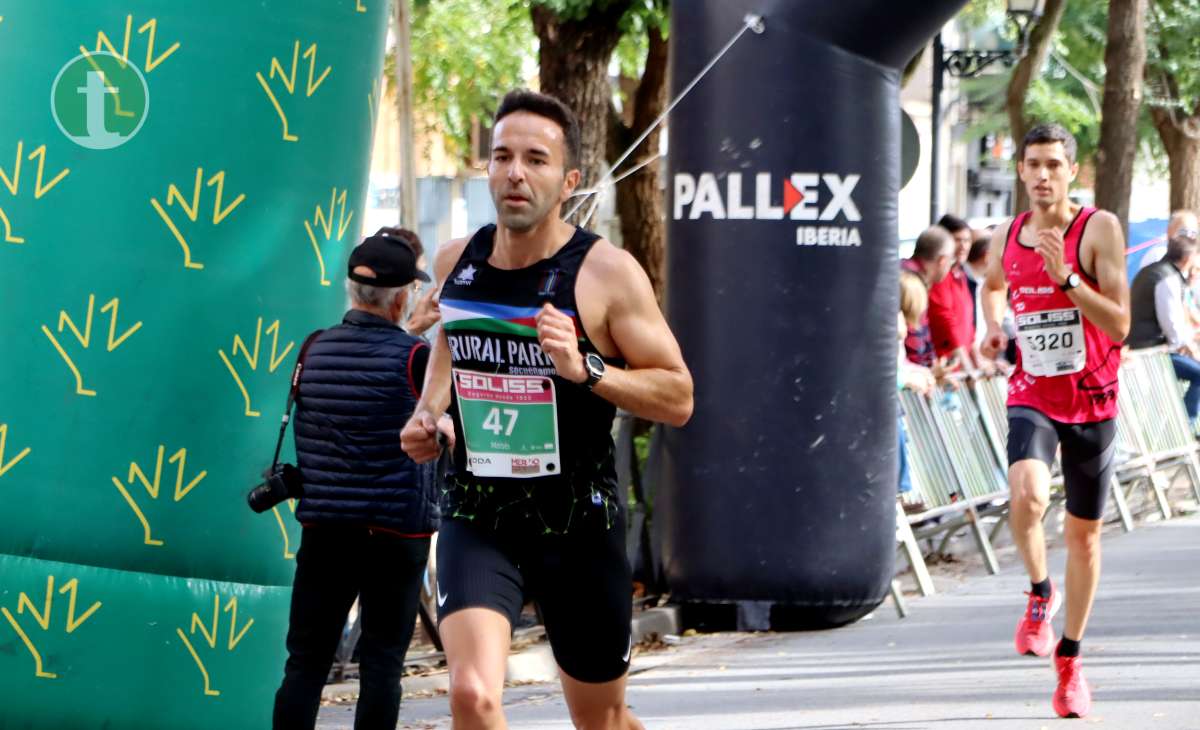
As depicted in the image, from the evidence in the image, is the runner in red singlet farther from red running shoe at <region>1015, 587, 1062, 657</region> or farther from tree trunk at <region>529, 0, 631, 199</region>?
tree trunk at <region>529, 0, 631, 199</region>

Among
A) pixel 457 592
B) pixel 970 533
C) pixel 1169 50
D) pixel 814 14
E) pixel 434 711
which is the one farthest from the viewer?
pixel 1169 50

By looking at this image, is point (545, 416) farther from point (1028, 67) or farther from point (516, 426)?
point (1028, 67)

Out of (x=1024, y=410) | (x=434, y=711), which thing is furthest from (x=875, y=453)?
(x=434, y=711)

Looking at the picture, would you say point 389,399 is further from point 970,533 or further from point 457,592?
point 970,533

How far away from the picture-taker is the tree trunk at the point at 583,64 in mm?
12461

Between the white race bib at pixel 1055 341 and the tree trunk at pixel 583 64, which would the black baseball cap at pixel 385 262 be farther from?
the tree trunk at pixel 583 64

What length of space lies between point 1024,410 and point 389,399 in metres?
2.88

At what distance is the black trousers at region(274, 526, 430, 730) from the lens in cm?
597

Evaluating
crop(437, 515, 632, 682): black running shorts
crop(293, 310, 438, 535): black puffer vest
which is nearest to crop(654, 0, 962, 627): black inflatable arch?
crop(293, 310, 438, 535): black puffer vest

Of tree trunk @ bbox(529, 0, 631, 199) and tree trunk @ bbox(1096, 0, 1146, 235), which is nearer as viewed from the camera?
tree trunk @ bbox(529, 0, 631, 199)

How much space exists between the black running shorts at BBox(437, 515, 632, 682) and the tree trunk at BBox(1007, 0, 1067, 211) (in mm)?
14775

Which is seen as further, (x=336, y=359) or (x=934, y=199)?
(x=934, y=199)

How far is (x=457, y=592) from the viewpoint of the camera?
4789 mm

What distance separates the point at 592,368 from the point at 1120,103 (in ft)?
52.1
